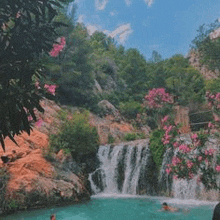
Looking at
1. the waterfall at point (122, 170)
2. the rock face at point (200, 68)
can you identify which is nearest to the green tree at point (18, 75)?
the waterfall at point (122, 170)

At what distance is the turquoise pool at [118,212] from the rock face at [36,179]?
0.63 meters

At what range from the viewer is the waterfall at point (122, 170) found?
16.9 m

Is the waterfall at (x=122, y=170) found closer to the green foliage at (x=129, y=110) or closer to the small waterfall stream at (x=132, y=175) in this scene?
the small waterfall stream at (x=132, y=175)

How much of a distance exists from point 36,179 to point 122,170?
6603 millimetres

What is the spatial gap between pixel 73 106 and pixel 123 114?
7148 millimetres

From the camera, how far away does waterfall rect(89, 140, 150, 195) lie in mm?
16891

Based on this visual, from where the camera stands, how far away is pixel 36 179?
41.2ft

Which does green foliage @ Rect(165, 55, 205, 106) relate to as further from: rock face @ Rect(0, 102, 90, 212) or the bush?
rock face @ Rect(0, 102, 90, 212)

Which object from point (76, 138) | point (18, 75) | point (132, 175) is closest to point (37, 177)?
point (76, 138)

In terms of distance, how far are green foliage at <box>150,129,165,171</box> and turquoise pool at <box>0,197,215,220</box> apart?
336cm

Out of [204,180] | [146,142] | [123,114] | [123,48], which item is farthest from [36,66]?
[123,48]

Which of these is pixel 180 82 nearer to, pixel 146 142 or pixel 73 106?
pixel 73 106

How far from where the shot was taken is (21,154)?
14047 millimetres

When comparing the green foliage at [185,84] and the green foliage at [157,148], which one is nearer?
the green foliage at [157,148]
